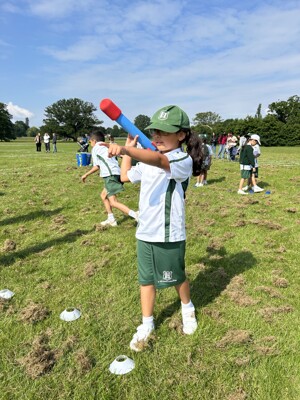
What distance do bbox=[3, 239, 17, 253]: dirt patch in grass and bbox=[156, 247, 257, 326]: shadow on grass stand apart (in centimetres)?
317

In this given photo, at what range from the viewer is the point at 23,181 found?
40.4 ft

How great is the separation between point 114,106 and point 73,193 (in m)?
8.28

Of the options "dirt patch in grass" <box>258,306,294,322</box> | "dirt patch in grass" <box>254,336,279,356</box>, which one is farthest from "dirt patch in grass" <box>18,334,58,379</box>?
"dirt patch in grass" <box>258,306,294,322</box>

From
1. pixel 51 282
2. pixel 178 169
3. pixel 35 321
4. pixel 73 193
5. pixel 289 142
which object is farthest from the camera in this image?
pixel 289 142

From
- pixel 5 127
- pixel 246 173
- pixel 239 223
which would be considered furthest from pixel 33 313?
pixel 5 127

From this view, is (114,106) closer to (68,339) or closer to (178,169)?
(178,169)

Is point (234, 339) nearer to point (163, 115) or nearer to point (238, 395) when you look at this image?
point (238, 395)

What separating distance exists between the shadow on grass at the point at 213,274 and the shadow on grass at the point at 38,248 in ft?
8.33

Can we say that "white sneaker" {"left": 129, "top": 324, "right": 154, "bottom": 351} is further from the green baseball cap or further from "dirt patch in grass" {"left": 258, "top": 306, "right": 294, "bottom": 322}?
the green baseball cap

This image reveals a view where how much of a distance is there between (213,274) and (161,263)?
1.76m

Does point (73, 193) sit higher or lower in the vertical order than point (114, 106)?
lower

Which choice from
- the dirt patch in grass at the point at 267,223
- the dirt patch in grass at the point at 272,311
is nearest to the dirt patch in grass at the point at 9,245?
the dirt patch in grass at the point at 272,311

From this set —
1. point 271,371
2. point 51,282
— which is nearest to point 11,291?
point 51,282

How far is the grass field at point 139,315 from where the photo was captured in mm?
2594
